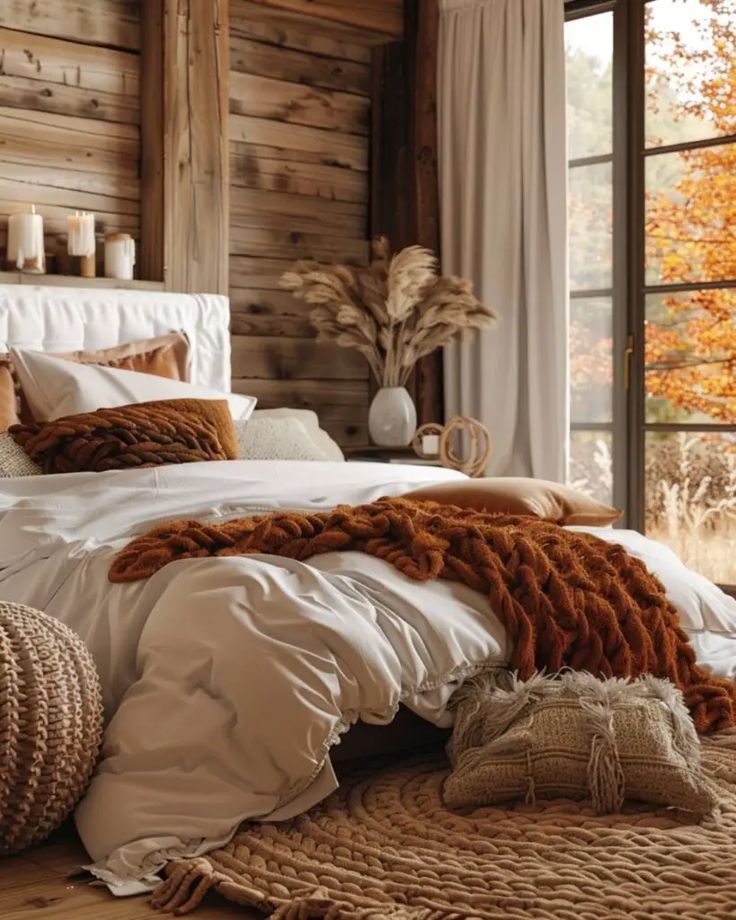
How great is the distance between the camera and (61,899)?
218 cm

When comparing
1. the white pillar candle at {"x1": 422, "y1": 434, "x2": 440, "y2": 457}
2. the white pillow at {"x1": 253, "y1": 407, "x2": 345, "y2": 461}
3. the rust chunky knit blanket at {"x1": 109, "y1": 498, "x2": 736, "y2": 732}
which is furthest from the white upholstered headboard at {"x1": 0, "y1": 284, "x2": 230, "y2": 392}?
the rust chunky knit blanket at {"x1": 109, "y1": 498, "x2": 736, "y2": 732}

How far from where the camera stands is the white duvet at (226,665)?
93.1 inches

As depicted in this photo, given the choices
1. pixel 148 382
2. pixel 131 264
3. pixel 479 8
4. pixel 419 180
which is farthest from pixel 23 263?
pixel 479 8

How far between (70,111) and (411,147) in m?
1.59

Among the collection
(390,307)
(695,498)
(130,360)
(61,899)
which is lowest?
(61,899)

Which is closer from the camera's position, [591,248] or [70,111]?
[70,111]

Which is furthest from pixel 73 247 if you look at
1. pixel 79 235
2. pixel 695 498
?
pixel 695 498

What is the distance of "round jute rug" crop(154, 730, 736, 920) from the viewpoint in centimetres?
207

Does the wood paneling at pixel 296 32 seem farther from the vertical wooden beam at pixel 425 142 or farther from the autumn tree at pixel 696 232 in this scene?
the autumn tree at pixel 696 232

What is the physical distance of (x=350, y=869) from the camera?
2242 millimetres

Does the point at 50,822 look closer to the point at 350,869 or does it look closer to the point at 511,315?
the point at 350,869

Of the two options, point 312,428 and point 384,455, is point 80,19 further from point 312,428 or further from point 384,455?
point 384,455

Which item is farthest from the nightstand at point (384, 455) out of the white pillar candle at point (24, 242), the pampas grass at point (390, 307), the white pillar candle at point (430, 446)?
the white pillar candle at point (24, 242)

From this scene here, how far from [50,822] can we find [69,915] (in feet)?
1.02
